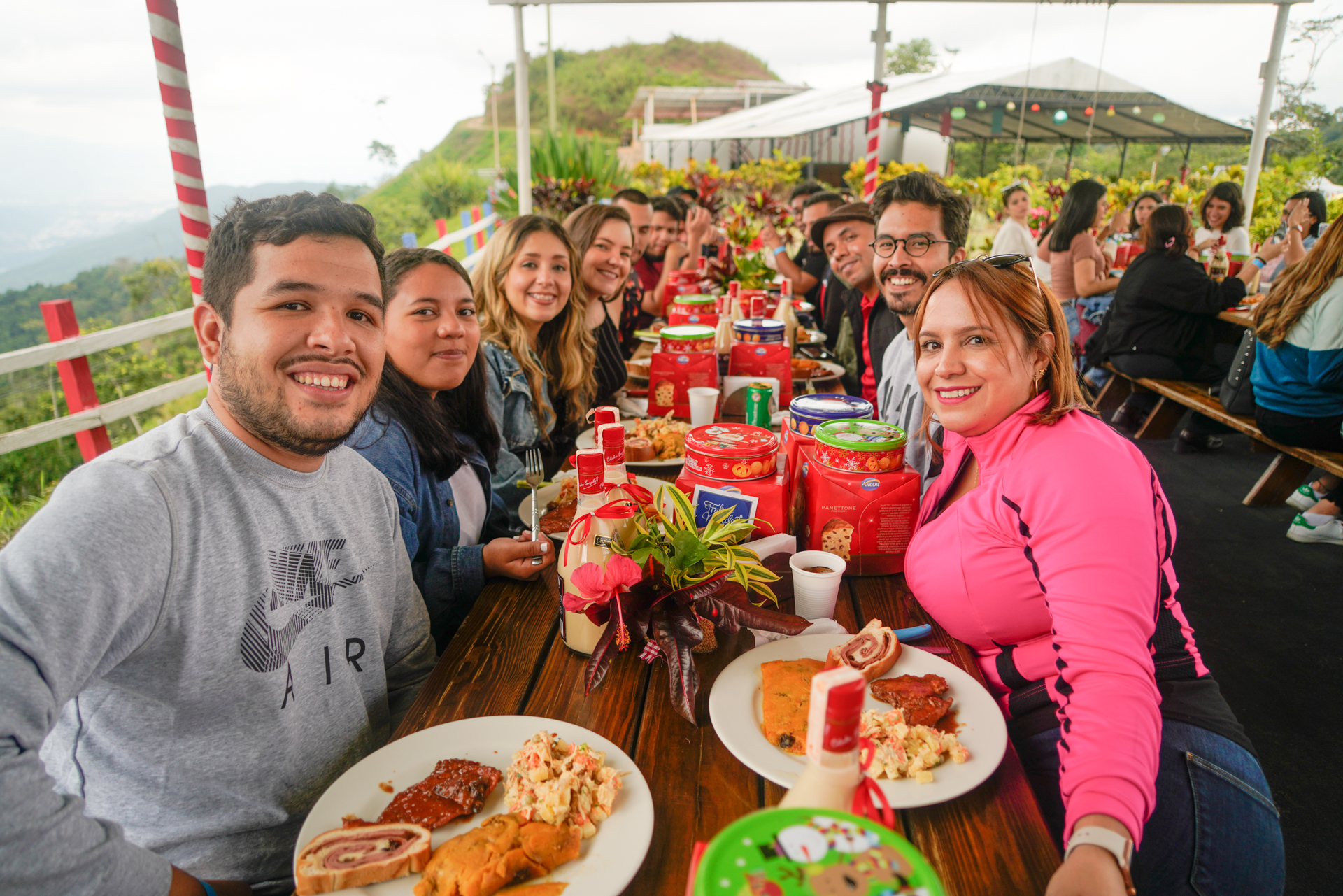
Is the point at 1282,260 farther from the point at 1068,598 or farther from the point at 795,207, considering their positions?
the point at 1068,598

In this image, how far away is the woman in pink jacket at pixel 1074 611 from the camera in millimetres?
1121

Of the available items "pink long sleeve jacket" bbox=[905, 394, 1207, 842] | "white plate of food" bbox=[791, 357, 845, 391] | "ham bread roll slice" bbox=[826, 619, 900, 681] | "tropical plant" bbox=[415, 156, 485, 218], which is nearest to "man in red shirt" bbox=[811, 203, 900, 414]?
"white plate of food" bbox=[791, 357, 845, 391]

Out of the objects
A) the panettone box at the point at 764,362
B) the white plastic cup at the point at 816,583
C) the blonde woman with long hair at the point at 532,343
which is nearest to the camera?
the white plastic cup at the point at 816,583

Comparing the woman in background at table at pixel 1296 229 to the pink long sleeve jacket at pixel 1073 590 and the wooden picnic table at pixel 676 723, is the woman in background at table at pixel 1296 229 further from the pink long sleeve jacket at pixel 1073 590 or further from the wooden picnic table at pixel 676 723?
the wooden picnic table at pixel 676 723

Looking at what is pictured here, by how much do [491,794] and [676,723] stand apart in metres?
0.32

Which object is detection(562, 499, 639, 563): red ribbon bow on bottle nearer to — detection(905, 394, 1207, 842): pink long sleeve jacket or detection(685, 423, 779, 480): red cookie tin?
detection(685, 423, 779, 480): red cookie tin

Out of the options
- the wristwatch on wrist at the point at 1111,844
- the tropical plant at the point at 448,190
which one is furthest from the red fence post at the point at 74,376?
the tropical plant at the point at 448,190

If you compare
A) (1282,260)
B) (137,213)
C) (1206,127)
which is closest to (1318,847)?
(1282,260)

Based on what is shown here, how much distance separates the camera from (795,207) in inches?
323

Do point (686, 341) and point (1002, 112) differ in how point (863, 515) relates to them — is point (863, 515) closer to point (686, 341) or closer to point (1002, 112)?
point (686, 341)

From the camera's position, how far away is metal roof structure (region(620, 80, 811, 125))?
33250 millimetres

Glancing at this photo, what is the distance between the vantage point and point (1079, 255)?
22.2ft

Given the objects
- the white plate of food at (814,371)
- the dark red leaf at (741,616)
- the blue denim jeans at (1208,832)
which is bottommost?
the blue denim jeans at (1208,832)

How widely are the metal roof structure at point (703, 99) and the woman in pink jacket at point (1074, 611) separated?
33.4 metres
